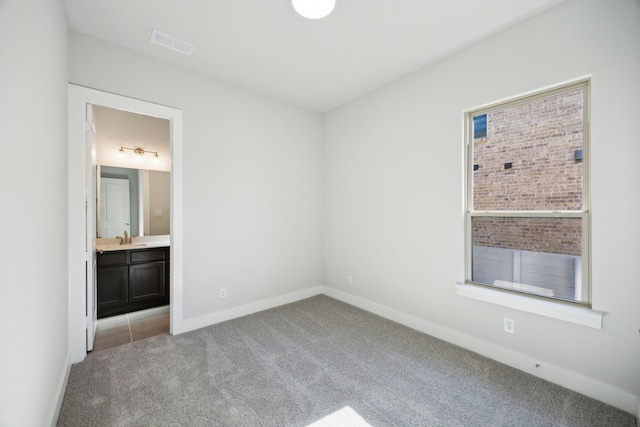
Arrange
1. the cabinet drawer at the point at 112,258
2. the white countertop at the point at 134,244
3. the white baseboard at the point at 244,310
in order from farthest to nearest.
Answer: the white countertop at the point at 134,244, the cabinet drawer at the point at 112,258, the white baseboard at the point at 244,310

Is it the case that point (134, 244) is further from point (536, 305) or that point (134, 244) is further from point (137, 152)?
point (536, 305)

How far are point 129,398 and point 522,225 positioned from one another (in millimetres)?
3382

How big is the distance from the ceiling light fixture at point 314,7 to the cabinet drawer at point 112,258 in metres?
3.56

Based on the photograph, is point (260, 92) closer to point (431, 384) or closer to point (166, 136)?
point (166, 136)

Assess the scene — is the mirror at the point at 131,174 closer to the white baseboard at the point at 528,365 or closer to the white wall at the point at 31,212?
the white wall at the point at 31,212

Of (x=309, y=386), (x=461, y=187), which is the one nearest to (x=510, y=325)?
(x=461, y=187)

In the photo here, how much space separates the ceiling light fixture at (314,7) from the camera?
6.61 ft

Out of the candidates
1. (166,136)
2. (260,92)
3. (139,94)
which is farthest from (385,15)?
(166,136)

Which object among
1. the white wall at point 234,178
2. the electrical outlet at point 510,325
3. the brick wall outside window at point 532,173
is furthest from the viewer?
the white wall at point 234,178

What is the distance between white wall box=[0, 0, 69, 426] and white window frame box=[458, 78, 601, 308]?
9.95ft

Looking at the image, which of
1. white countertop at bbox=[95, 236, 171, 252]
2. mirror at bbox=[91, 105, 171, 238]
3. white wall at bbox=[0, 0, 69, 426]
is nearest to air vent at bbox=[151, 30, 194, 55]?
white wall at bbox=[0, 0, 69, 426]

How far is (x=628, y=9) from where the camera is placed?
183 cm

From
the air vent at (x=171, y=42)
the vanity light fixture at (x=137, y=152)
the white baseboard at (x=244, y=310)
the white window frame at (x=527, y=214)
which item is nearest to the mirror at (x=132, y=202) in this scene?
the vanity light fixture at (x=137, y=152)

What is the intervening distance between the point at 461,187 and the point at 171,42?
310 centimetres
